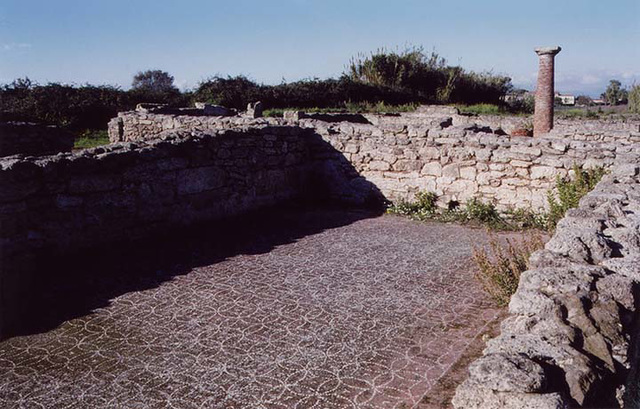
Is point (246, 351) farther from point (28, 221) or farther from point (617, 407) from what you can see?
point (28, 221)

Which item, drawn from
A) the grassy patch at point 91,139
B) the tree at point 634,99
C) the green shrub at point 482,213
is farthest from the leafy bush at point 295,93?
the green shrub at point 482,213

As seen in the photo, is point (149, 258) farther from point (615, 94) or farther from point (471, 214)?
point (615, 94)

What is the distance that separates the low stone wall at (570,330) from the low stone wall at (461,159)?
4303mm

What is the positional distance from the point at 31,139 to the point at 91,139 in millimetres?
6985

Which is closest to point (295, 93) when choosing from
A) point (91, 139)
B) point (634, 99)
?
point (91, 139)

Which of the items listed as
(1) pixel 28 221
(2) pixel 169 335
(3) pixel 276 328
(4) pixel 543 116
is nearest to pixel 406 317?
(3) pixel 276 328

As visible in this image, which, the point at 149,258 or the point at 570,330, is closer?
the point at 570,330

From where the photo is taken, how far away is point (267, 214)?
959cm

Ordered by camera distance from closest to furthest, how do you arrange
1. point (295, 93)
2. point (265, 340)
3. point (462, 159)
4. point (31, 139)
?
point (265, 340)
point (462, 159)
point (31, 139)
point (295, 93)

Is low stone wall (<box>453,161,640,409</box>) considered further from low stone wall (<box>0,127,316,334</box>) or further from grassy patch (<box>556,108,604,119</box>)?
grassy patch (<box>556,108,604,119</box>)

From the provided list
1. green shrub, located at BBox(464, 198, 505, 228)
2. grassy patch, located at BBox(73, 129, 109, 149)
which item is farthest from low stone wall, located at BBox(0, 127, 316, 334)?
grassy patch, located at BBox(73, 129, 109, 149)

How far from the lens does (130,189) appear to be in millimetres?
7480

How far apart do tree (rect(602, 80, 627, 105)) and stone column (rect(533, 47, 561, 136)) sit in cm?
3807

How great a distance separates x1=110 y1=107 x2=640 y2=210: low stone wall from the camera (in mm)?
8562
